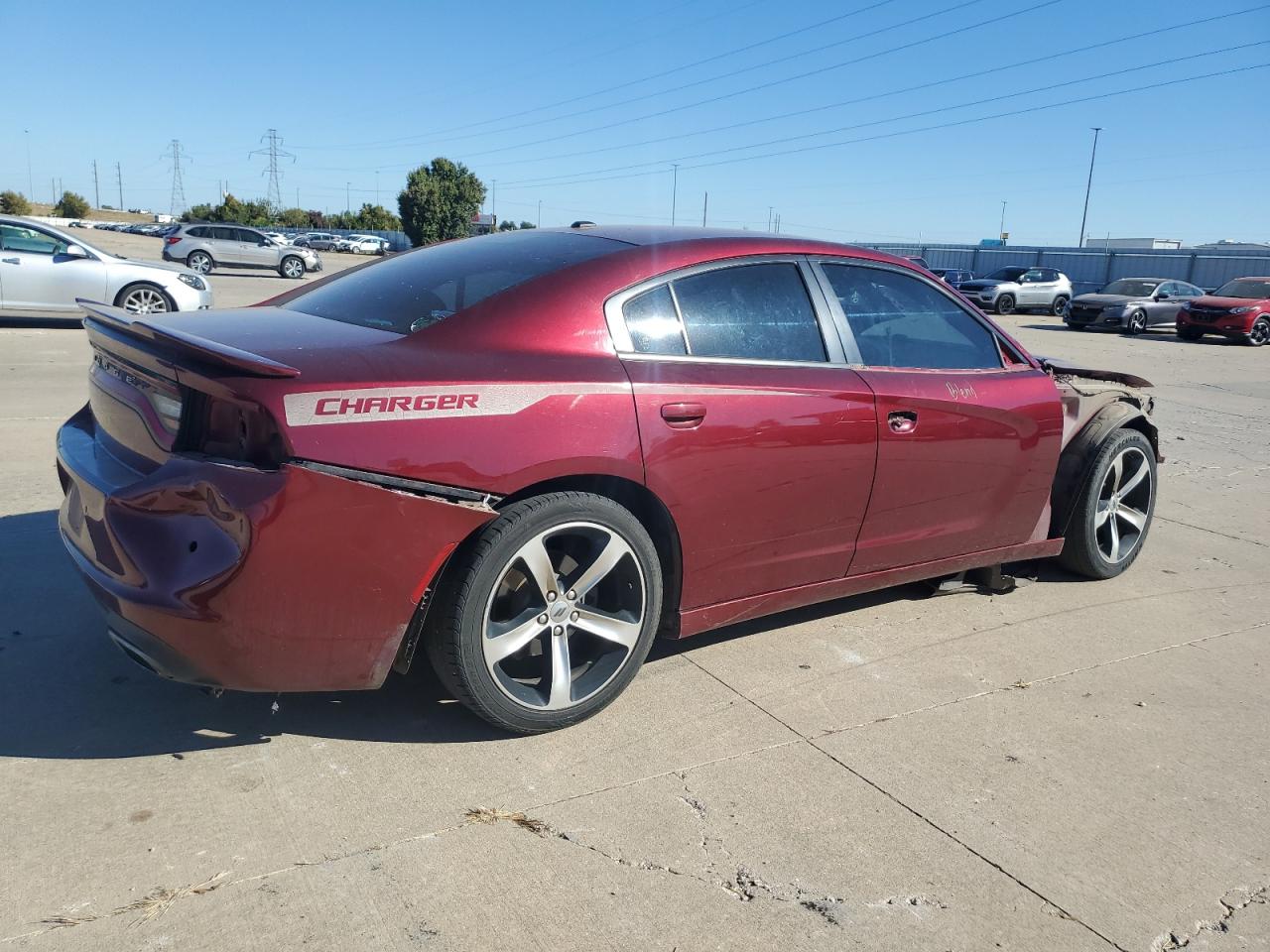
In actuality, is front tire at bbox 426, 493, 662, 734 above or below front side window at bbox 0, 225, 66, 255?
below

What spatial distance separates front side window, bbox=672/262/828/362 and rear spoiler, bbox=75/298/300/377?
1377 millimetres

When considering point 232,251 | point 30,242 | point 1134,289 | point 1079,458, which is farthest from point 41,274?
point 1134,289

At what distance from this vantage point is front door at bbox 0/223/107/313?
13.4 metres

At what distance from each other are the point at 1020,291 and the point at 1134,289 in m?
4.22

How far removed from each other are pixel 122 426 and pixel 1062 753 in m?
3.08

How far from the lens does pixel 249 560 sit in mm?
2686

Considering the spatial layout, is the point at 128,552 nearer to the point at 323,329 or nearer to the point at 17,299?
the point at 323,329

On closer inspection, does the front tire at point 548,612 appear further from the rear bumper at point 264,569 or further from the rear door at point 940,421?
the rear door at point 940,421

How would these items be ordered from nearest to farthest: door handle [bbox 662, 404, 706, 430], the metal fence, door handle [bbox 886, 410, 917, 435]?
door handle [bbox 662, 404, 706, 430], door handle [bbox 886, 410, 917, 435], the metal fence

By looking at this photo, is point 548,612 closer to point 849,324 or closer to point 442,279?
point 442,279

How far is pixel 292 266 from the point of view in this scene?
110ft

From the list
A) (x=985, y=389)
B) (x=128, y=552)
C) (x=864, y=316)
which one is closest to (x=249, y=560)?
(x=128, y=552)

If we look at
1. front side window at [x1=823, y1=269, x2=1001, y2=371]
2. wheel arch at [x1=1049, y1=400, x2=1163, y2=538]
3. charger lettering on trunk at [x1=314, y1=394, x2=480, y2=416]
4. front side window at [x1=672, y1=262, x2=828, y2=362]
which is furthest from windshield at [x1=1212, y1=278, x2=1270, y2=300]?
charger lettering on trunk at [x1=314, y1=394, x2=480, y2=416]

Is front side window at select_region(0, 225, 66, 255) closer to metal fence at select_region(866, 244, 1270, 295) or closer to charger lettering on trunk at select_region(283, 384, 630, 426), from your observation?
charger lettering on trunk at select_region(283, 384, 630, 426)
